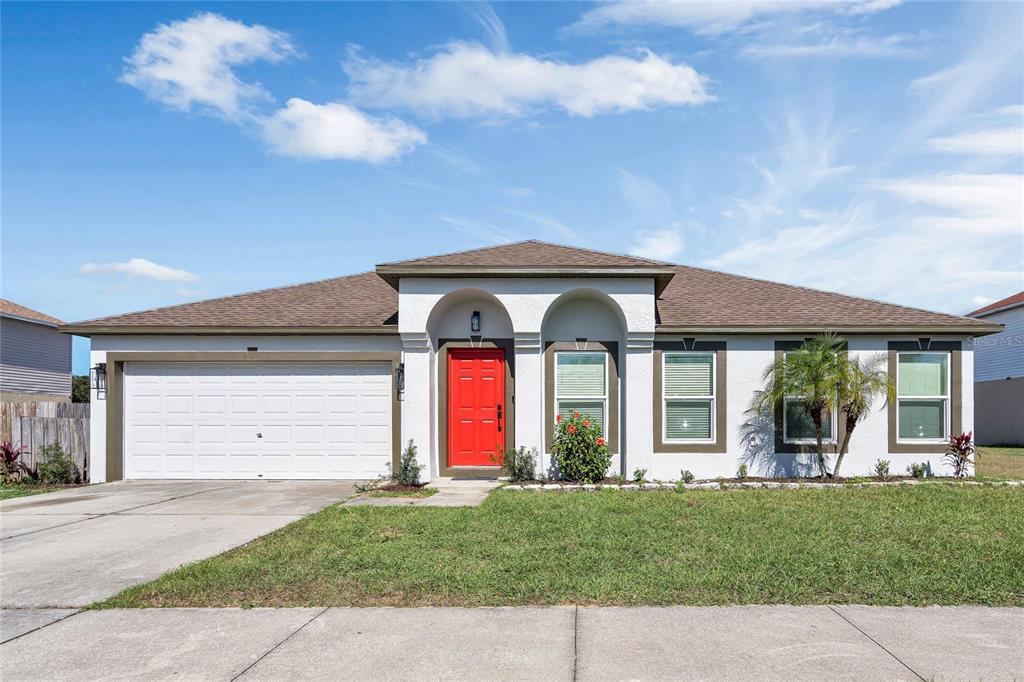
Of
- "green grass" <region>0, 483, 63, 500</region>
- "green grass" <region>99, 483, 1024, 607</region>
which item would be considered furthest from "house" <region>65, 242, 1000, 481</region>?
"green grass" <region>99, 483, 1024, 607</region>

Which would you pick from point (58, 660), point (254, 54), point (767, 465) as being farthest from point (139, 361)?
point (767, 465)

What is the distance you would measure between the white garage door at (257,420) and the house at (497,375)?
3 centimetres

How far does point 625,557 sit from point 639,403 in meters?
5.58

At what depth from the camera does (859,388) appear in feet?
37.2

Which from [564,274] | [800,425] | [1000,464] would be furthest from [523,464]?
[1000,464]

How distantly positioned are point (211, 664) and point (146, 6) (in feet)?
37.9

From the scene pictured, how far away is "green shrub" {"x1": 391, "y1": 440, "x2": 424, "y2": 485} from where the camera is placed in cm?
1161

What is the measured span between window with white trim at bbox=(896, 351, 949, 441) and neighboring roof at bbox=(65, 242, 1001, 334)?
65 cm

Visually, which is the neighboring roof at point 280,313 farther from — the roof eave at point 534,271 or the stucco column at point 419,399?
the roof eave at point 534,271

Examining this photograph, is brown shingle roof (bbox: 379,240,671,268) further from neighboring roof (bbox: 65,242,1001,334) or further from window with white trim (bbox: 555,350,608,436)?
window with white trim (bbox: 555,350,608,436)

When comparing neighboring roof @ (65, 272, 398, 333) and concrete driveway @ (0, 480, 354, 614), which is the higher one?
neighboring roof @ (65, 272, 398, 333)

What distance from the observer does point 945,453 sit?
12258 mm

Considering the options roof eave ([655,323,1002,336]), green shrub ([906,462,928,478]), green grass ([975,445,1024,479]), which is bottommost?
green grass ([975,445,1024,479])

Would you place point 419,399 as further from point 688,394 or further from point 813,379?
point 813,379
